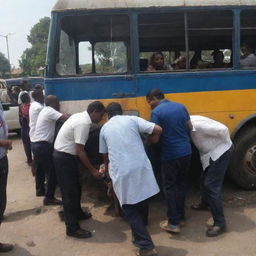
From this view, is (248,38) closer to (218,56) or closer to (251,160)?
(218,56)

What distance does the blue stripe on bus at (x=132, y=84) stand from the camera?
551cm

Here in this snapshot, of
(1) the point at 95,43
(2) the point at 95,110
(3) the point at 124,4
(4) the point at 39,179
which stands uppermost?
(3) the point at 124,4

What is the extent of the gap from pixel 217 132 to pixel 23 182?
4165 mm

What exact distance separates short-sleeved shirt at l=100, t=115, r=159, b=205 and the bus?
4.72ft

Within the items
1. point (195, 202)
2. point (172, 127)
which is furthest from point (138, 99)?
point (195, 202)

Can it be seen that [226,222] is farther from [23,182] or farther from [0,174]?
[23,182]

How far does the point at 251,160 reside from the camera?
19.6 ft

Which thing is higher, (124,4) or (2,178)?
(124,4)

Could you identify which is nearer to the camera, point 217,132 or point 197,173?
point 217,132

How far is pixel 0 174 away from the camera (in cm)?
458

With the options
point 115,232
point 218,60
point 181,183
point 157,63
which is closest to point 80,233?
point 115,232

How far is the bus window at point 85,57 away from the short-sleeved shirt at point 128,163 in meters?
1.80

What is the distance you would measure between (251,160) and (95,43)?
288 centimetres

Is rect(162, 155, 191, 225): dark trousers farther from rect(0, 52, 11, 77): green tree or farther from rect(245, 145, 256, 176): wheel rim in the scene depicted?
rect(0, 52, 11, 77): green tree
